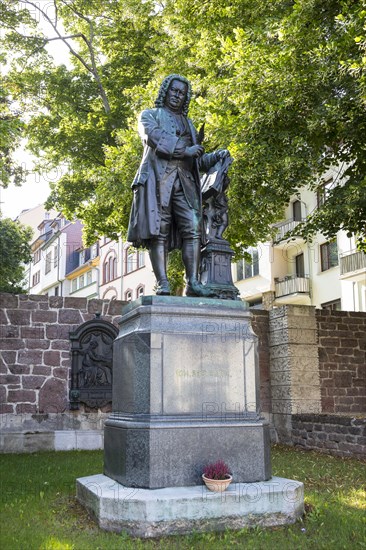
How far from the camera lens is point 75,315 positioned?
1125 centimetres

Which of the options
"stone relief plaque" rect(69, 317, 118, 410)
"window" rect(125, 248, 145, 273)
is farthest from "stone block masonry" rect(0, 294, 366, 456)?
"window" rect(125, 248, 145, 273)

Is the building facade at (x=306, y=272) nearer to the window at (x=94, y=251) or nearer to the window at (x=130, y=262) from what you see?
the window at (x=130, y=262)

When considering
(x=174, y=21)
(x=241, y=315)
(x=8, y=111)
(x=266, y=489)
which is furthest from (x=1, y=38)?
(x=266, y=489)


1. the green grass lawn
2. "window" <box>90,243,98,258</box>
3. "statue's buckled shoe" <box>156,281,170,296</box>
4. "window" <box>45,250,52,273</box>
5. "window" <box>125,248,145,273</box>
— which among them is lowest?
the green grass lawn

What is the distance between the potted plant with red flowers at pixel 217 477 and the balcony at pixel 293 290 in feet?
81.5

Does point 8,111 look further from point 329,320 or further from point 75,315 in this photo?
point 329,320

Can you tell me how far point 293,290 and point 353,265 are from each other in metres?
4.89

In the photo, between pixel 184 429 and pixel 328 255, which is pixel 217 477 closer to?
pixel 184 429

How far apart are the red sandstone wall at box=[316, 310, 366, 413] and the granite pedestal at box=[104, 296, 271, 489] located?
24.6 ft

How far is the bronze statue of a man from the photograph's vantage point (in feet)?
18.9

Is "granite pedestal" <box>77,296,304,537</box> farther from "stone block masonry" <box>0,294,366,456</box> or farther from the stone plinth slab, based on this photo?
"stone block masonry" <box>0,294,366,456</box>

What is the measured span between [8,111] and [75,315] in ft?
31.9

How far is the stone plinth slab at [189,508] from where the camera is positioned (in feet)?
14.2

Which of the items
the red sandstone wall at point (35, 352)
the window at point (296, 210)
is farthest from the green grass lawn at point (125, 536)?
the window at point (296, 210)
